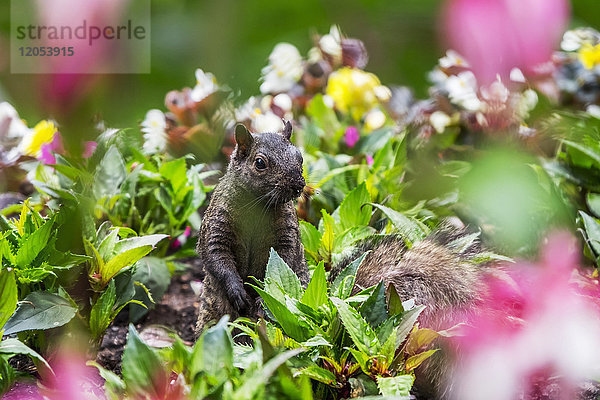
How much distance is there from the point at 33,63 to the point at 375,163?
236 centimetres

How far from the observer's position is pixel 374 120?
3.61 m

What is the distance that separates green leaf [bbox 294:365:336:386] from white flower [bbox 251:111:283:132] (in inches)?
64.7

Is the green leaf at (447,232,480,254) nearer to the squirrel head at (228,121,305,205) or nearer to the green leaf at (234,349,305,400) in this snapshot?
the squirrel head at (228,121,305,205)

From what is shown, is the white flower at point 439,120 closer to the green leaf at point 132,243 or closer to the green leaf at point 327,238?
the green leaf at point 327,238

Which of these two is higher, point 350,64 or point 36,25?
point 36,25

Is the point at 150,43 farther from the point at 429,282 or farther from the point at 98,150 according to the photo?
the point at 429,282

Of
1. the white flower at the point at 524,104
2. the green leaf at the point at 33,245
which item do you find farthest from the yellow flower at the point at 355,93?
the white flower at the point at 524,104

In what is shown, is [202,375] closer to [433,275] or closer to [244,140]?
[244,140]

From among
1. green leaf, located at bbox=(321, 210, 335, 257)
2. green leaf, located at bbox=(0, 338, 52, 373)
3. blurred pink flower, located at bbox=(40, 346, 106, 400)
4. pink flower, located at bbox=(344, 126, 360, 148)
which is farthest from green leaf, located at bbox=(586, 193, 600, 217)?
green leaf, located at bbox=(0, 338, 52, 373)

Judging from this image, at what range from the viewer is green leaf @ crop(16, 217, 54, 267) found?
5.54 feet

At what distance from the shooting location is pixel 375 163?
2.67m

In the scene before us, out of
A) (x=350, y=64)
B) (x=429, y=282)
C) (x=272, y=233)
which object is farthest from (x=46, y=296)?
(x=350, y=64)

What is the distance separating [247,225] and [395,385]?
0.62m

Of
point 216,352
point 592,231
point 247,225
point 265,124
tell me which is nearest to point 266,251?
point 247,225
